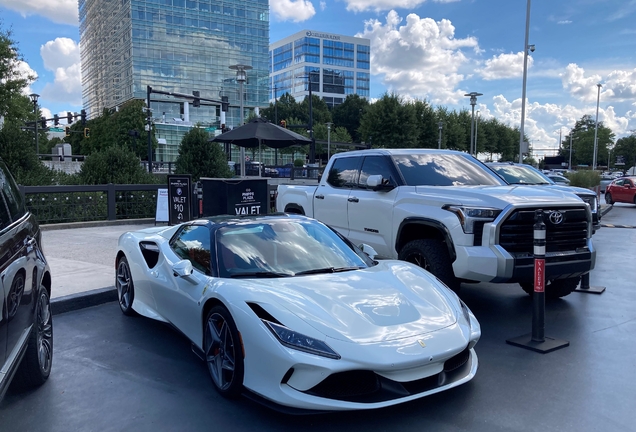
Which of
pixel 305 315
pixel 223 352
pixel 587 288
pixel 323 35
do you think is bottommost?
pixel 587 288

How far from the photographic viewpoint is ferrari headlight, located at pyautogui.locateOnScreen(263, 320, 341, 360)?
3076 mm

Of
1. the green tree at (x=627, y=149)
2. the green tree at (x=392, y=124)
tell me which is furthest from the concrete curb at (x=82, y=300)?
the green tree at (x=627, y=149)

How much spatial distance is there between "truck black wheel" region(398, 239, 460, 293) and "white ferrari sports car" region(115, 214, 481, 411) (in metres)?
1.09

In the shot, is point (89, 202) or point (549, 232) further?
point (89, 202)

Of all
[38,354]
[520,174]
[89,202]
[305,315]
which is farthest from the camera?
[89,202]

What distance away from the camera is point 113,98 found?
9350 centimetres

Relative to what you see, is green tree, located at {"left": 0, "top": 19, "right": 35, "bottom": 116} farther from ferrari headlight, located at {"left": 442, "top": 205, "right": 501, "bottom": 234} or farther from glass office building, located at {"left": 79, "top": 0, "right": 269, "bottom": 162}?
glass office building, located at {"left": 79, "top": 0, "right": 269, "bottom": 162}

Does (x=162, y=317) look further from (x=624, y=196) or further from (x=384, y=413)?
(x=624, y=196)

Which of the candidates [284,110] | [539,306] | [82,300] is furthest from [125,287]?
[284,110]

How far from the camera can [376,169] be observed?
7.02m

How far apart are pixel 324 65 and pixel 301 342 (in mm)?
130388

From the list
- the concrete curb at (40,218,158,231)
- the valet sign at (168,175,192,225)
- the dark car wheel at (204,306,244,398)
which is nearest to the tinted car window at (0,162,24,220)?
the dark car wheel at (204,306,244,398)

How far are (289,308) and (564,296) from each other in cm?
478

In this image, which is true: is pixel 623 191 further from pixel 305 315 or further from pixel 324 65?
pixel 324 65
